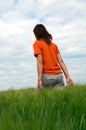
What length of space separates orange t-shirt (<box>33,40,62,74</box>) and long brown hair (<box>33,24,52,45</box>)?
3.3 inches

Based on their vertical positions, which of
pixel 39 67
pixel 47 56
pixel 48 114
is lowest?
pixel 48 114

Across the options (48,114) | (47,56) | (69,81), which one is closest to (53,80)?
(69,81)

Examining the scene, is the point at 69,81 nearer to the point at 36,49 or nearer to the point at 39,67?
the point at 39,67

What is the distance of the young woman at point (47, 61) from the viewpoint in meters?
7.14

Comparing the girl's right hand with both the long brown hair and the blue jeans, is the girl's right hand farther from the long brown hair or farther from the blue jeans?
the long brown hair

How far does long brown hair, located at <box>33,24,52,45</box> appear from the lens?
24.0 ft

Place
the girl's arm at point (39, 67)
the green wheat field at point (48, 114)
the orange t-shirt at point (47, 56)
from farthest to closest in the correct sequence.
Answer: the orange t-shirt at point (47, 56)
the girl's arm at point (39, 67)
the green wheat field at point (48, 114)

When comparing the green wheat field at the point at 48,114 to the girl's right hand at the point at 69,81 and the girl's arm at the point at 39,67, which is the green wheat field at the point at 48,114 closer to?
the girl's arm at the point at 39,67

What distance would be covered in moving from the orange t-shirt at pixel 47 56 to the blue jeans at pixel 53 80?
9cm

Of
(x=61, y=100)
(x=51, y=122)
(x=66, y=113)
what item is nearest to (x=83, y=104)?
(x=66, y=113)

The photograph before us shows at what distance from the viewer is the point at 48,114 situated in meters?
3.77

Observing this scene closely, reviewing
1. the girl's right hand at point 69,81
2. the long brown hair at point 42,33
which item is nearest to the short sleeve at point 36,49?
the long brown hair at point 42,33

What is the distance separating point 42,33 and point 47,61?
1.54 feet

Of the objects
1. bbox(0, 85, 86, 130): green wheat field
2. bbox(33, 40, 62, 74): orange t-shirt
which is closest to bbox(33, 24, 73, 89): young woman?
bbox(33, 40, 62, 74): orange t-shirt
